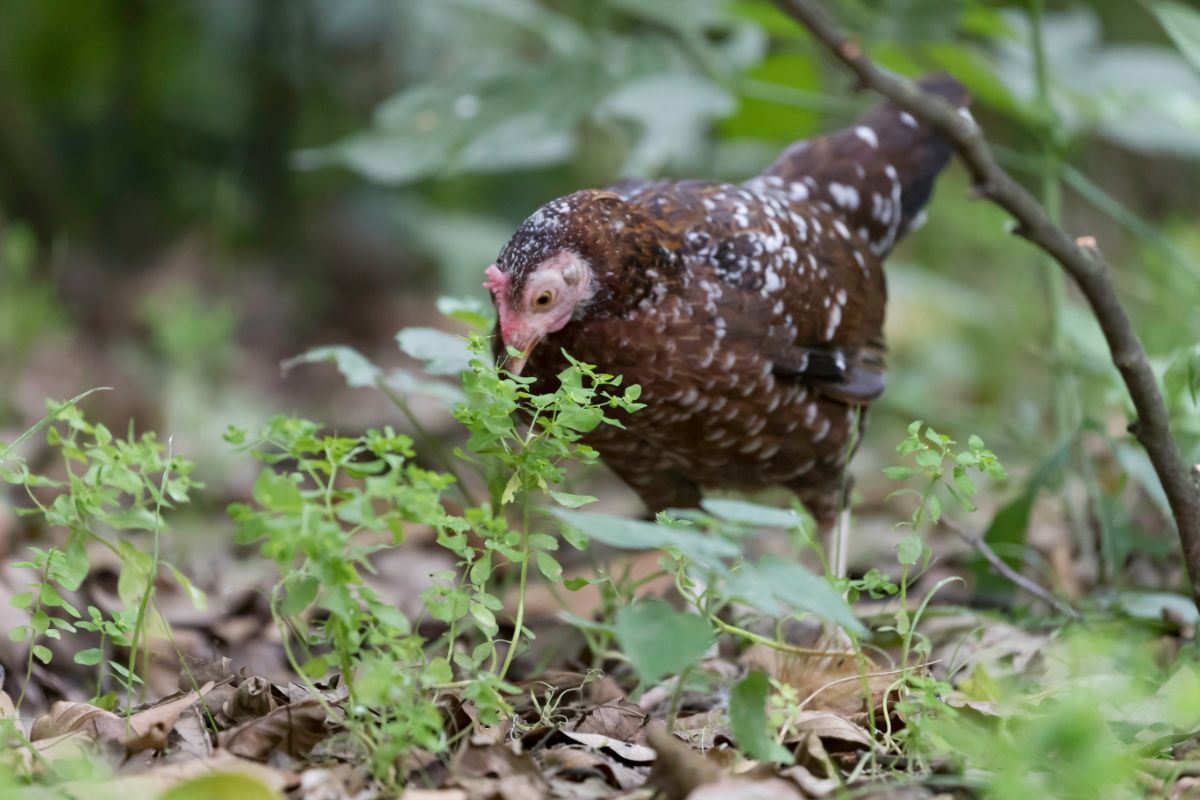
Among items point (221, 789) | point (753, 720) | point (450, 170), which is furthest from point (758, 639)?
point (450, 170)

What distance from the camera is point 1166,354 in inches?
146

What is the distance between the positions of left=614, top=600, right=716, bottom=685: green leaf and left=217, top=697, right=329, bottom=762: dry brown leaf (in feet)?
1.95

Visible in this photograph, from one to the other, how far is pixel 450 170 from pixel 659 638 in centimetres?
273

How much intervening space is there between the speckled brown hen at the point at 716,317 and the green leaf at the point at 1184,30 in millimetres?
876

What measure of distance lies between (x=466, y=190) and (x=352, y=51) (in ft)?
3.17

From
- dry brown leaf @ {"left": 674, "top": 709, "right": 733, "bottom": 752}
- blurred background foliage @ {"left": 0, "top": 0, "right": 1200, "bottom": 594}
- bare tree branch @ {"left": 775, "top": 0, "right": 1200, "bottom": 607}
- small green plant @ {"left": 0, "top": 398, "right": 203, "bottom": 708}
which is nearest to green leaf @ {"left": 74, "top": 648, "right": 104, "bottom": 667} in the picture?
small green plant @ {"left": 0, "top": 398, "right": 203, "bottom": 708}

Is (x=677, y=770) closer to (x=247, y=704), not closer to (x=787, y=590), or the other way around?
(x=787, y=590)

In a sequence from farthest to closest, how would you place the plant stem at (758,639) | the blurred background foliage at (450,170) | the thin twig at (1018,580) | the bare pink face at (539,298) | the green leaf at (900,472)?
the blurred background foliage at (450,170) < the thin twig at (1018,580) < the bare pink face at (539,298) < the green leaf at (900,472) < the plant stem at (758,639)

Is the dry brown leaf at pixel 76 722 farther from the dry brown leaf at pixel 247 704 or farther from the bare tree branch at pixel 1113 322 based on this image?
the bare tree branch at pixel 1113 322

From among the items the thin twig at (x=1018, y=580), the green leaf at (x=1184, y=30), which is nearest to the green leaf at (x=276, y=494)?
the thin twig at (x=1018, y=580)

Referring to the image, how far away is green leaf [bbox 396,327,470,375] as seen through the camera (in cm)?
285

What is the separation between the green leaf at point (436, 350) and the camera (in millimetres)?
2854

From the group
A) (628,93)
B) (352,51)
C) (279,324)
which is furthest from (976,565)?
(352,51)

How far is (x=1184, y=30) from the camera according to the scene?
2.89 m
